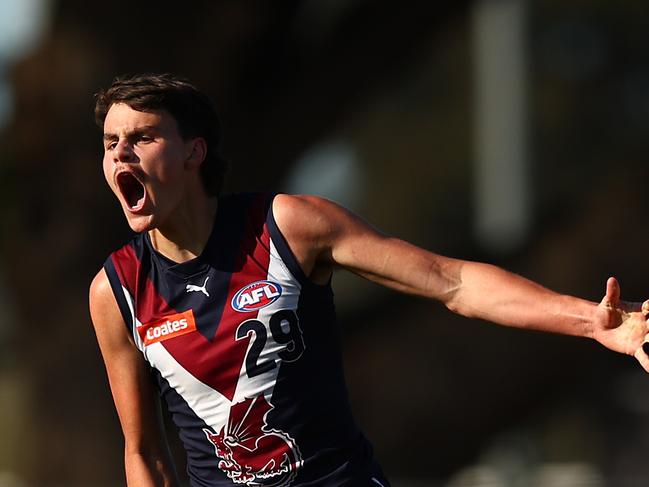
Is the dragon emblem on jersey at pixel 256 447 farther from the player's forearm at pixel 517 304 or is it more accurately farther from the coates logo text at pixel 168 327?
the player's forearm at pixel 517 304

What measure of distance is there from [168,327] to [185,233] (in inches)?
14.4

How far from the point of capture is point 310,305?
5.23 m

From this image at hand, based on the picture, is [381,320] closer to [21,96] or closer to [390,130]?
[21,96]

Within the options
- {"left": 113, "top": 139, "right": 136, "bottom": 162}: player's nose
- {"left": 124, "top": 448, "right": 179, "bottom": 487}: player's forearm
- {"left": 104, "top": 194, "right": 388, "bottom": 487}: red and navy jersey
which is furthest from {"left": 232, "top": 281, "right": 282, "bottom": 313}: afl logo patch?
{"left": 124, "top": 448, "right": 179, "bottom": 487}: player's forearm

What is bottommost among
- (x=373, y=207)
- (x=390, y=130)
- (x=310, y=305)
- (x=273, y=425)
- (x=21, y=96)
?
(x=373, y=207)

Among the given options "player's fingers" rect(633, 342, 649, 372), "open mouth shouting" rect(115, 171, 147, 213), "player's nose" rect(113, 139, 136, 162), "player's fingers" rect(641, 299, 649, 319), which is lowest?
"open mouth shouting" rect(115, 171, 147, 213)

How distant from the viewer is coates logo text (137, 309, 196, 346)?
520 cm

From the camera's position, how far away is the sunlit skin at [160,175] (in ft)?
17.0

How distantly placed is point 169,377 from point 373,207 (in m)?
24.6

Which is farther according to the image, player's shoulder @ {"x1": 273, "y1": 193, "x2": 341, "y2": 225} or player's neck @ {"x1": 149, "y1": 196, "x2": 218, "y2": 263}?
player's neck @ {"x1": 149, "y1": 196, "x2": 218, "y2": 263}

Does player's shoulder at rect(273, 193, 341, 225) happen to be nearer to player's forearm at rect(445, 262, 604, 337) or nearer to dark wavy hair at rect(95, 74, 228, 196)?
dark wavy hair at rect(95, 74, 228, 196)

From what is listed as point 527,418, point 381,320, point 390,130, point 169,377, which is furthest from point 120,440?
point 390,130

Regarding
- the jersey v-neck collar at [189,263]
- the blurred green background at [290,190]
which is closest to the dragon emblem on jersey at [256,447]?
the jersey v-neck collar at [189,263]

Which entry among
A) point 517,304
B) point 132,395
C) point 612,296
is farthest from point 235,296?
point 612,296
